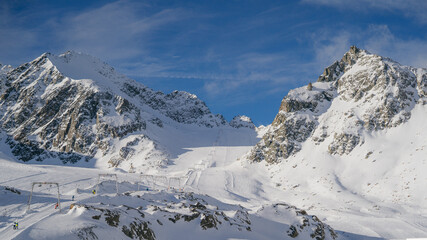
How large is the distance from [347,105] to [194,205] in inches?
3697

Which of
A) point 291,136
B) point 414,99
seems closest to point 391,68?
point 414,99

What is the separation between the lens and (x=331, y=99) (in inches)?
5044

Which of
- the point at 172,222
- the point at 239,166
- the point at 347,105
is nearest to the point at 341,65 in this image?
the point at 347,105

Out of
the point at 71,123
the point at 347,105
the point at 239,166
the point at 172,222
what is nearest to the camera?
the point at 172,222

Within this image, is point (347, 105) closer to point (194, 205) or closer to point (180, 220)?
point (194, 205)

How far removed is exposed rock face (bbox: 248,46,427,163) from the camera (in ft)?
341

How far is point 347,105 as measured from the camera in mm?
117875

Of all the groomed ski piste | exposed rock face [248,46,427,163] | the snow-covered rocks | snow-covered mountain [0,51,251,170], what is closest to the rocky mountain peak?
exposed rock face [248,46,427,163]

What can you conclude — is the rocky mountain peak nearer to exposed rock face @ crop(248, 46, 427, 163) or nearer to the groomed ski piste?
exposed rock face @ crop(248, 46, 427, 163)

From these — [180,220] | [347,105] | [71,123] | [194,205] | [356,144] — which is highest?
[347,105]

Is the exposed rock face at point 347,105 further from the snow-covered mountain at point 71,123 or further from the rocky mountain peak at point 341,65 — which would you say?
the snow-covered mountain at point 71,123

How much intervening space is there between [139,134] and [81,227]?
134 meters

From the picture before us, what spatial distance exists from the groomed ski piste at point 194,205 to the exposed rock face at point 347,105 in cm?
656

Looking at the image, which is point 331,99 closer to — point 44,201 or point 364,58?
point 364,58
